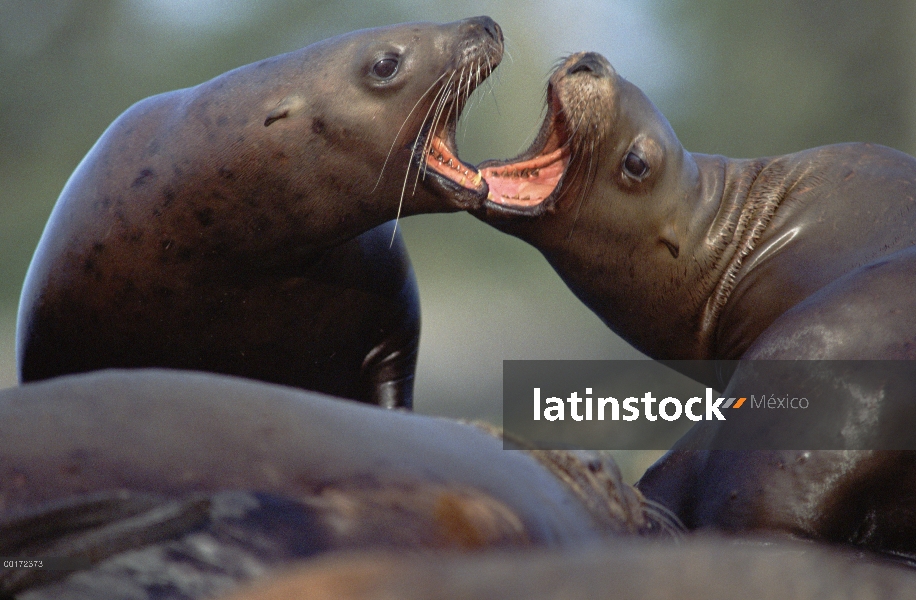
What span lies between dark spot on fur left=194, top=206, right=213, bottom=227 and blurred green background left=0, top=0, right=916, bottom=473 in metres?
8.81

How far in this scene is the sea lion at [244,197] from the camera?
4266 mm

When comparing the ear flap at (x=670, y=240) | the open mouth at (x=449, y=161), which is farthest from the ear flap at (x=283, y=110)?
the ear flap at (x=670, y=240)

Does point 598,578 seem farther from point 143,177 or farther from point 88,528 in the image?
point 143,177

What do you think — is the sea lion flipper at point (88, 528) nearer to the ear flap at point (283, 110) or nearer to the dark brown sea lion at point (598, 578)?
the dark brown sea lion at point (598, 578)

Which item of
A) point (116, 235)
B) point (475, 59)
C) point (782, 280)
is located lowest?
point (782, 280)

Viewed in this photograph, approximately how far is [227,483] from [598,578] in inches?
32.2

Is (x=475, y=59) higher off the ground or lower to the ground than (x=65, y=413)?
higher

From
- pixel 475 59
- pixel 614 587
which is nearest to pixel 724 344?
pixel 475 59

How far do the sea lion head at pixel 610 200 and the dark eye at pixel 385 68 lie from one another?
1.92ft

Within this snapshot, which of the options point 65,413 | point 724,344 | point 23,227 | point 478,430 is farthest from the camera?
point 23,227

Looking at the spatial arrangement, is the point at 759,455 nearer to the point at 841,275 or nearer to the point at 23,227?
Answer: the point at 841,275

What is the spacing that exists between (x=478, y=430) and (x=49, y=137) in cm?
1835

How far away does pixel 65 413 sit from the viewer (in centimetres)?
210

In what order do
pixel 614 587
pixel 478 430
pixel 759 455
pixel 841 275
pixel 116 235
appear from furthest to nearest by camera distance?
1. pixel 116 235
2. pixel 841 275
3. pixel 759 455
4. pixel 478 430
5. pixel 614 587
